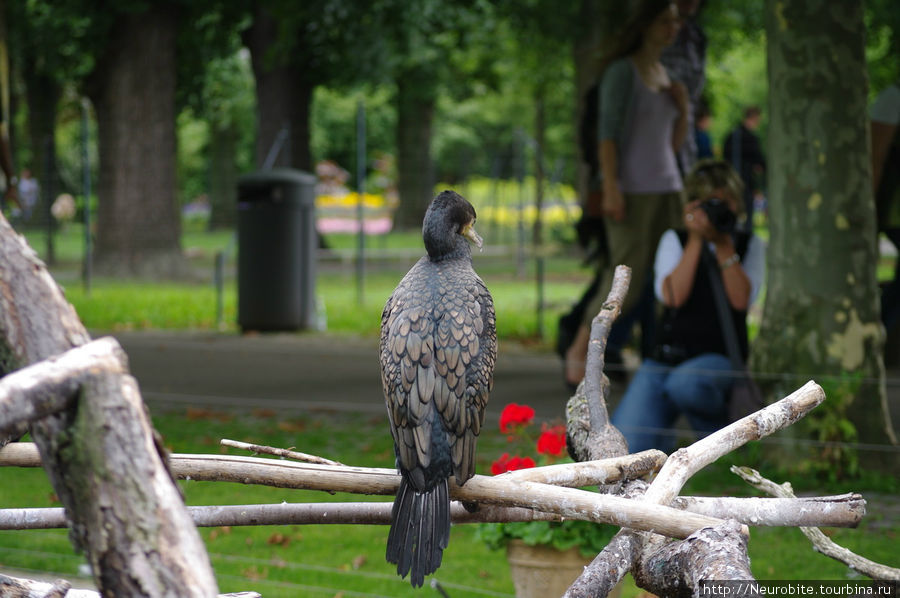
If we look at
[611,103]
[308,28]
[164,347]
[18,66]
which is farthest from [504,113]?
[611,103]

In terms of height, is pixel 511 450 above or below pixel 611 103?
below

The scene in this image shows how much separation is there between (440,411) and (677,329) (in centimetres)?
346

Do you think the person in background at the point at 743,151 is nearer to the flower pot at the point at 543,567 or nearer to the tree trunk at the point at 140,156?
the tree trunk at the point at 140,156

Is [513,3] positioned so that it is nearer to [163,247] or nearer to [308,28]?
[308,28]

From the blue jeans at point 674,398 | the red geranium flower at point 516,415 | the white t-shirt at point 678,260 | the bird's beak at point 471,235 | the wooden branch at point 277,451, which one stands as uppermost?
the bird's beak at point 471,235

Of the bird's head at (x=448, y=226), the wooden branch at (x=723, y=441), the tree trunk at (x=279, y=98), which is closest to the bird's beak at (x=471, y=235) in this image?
the bird's head at (x=448, y=226)

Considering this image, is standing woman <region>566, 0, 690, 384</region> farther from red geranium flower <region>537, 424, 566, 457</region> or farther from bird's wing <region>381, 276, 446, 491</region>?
bird's wing <region>381, 276, 446, 491</region>

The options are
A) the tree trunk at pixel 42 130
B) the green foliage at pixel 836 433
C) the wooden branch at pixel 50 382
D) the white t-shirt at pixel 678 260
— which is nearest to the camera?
the wooden branch at pixel 50 382

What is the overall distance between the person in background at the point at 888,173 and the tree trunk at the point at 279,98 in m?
11.5

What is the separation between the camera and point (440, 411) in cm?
253

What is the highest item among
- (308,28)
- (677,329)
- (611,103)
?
(308,28)

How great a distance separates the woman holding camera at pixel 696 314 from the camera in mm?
5613

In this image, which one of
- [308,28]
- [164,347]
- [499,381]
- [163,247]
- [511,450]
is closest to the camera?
[511,450]

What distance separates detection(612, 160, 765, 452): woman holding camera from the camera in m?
5.61
